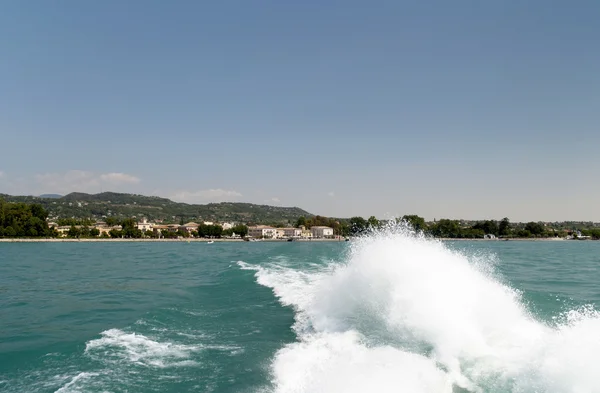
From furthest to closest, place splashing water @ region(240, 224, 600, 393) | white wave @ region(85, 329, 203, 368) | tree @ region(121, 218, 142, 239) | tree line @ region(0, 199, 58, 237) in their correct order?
tree @ region(121, 218, 142, 239)
tree line @ region(0, 199, 58, 237)
white wave @ region(85, 329, 203, 368)
splashing water @ region(240, 224, 600, 393)

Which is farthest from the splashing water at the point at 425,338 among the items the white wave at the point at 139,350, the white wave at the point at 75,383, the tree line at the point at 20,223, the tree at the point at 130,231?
the tree at the point at 130,231

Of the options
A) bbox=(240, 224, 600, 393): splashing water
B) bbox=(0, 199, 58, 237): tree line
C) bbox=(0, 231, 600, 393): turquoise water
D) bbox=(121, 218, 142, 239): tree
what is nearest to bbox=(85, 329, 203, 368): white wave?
bbox=(0, 231, 600, 393): turquoise water

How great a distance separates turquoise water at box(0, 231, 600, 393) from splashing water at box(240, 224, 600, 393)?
1.9 inches

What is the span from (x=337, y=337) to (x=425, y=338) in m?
2.97

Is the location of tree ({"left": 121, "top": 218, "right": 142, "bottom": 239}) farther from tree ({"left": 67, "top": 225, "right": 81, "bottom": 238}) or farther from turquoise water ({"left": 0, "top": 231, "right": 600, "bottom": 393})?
turquoise water ({"left": 0, "top": 231, "right": 600, "bottom": 393})

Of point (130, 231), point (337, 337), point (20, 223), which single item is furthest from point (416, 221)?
point (337, 337)

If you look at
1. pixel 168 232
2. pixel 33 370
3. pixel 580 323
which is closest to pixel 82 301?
pixel 33 370

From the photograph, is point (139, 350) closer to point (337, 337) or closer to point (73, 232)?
point (337, 337)

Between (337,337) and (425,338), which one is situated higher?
(425,338)

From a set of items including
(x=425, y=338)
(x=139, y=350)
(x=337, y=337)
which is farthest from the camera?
(x=337, y=337)

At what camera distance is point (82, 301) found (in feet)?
76.2

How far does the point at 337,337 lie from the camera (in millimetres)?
13883

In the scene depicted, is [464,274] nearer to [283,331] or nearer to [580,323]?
[580,323]

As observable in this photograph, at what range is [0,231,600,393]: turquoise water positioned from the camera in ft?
32.7
